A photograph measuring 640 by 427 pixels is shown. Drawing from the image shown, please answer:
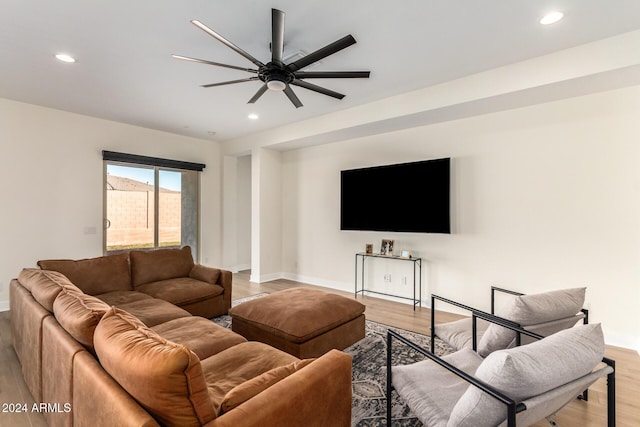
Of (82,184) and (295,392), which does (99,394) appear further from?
(82,184)

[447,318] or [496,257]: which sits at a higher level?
[496,257]

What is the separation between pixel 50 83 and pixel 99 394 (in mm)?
4058

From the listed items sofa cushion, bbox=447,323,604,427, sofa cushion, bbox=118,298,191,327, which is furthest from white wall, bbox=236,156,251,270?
sofa cushion, bbox=447,323,604,427

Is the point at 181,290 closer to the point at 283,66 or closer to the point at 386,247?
the point at 283,66

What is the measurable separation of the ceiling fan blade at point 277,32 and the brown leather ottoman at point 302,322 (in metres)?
2.11

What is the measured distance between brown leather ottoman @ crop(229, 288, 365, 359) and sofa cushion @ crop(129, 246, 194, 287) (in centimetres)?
150

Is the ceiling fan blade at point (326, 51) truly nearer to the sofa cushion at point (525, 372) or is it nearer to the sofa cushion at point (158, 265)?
the sofa cushion at point (525, 372)

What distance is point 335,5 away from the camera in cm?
226

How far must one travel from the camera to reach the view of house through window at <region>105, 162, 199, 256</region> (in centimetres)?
517

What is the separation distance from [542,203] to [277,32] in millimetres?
3402

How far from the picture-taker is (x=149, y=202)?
220 inches

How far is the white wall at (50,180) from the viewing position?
13.7ft

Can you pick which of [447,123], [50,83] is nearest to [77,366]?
[50,83]

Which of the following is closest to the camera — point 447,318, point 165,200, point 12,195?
point 447,318
